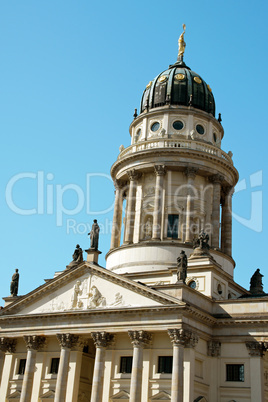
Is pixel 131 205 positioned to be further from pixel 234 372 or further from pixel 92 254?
pixel 234 372

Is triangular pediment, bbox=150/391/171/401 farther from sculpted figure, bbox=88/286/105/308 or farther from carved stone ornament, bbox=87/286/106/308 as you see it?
sculpted figure, bbox=88/286/105/308

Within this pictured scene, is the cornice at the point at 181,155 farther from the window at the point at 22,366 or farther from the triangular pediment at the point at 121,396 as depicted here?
the triangular pediment at the point at 121,396

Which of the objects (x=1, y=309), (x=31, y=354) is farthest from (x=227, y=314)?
(x=1, y=309)

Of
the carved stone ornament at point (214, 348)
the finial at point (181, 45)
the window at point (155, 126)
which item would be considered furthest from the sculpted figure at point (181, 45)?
the carved stone ornament at point (214, 348)

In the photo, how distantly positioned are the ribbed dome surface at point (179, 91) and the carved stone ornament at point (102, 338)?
26241mm

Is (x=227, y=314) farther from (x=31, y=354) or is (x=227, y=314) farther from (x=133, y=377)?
(x=31, y=354)

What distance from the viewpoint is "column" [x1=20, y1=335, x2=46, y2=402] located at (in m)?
42.7

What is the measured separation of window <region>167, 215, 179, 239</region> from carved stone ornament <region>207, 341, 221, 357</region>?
40.6ft

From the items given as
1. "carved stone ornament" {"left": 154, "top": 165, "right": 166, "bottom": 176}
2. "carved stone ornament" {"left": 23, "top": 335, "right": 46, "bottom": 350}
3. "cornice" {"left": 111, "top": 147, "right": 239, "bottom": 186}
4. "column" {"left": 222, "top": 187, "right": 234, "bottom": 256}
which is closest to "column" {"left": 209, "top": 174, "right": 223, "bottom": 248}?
"cornice" {"left": 111, "top": 147, "right": 239, "bottom": 186}

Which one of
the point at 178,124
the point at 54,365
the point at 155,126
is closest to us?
the point at 54,365

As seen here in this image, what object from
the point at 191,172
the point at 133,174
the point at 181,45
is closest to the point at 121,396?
the point at 191,172

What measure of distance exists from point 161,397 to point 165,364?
235cm

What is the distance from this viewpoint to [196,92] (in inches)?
2288

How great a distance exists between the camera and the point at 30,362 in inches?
1715
